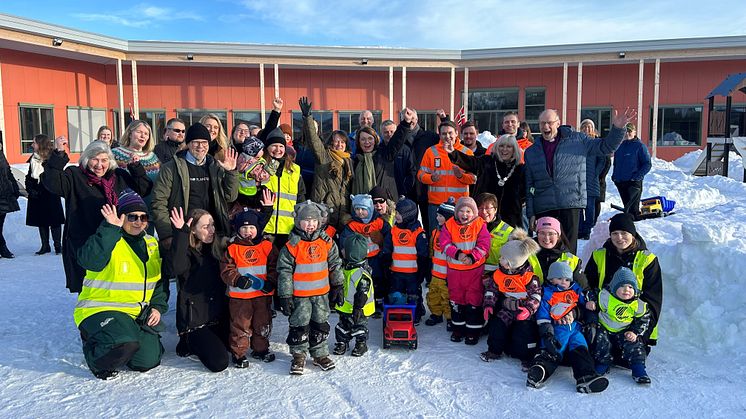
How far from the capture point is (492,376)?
150 inches

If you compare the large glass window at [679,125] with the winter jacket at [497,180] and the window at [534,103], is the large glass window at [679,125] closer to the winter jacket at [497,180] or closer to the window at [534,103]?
the window at [534,103]

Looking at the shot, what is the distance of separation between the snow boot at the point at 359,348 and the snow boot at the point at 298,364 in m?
0.48

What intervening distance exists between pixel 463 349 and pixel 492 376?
544 millimetres

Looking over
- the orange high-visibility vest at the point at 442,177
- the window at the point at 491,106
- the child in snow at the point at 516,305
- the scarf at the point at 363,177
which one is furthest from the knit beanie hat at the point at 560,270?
the window at the point at 491,106

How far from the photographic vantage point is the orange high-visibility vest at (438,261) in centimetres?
476

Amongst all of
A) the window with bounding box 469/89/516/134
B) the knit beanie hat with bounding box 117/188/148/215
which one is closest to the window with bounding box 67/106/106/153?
the window with bounding box 469/89/516/134

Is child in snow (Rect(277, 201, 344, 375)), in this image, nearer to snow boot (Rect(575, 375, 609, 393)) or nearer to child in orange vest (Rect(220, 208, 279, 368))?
child in orange vest (Rect(220, 208, 279, 368))

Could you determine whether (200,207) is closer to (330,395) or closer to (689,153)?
(330,395)

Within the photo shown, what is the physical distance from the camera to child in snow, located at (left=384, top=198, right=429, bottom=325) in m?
4.88

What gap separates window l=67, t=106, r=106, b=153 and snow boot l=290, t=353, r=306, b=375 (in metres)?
17.2

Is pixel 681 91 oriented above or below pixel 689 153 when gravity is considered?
above

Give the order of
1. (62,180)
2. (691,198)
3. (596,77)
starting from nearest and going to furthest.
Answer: (62,180)
(691,198)
(596,77)

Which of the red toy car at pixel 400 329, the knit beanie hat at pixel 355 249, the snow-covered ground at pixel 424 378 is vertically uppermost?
the knit beanie hat at pixel 355 249

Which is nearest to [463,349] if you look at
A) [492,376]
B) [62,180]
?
[492,376]
